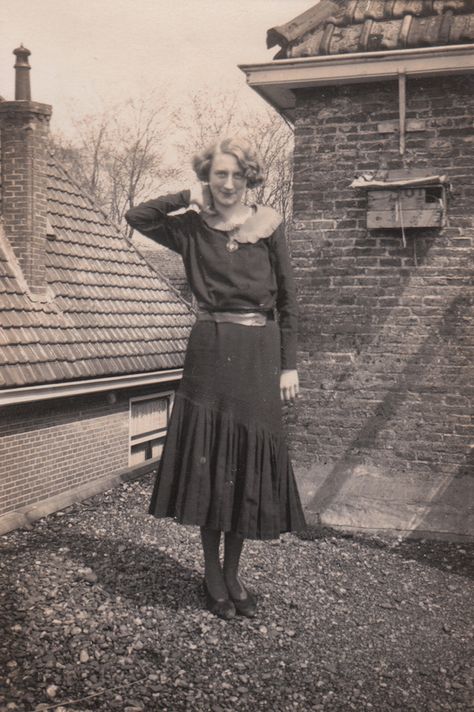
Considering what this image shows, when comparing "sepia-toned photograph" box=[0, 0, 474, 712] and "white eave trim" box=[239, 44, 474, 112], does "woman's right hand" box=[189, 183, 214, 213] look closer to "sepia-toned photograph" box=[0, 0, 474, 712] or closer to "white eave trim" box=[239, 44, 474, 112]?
"sepia-toned photograph" box=[0, 0, 474, 712]

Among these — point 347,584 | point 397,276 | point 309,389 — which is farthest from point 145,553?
point 397,276

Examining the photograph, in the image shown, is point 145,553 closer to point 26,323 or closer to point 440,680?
point 440,680

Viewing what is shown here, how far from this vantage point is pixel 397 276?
5910 millimetres

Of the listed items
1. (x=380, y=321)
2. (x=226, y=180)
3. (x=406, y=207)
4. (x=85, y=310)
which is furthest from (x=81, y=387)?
(x=226, y=180)

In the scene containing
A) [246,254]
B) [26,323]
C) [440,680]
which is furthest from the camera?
[26,323]

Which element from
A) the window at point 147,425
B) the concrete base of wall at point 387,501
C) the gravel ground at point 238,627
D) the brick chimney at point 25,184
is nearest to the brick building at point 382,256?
the concrete base of wall at point 387,501

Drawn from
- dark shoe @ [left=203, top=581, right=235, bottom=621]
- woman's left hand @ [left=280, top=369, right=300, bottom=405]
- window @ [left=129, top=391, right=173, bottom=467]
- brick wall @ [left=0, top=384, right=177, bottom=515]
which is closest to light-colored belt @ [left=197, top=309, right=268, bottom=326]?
woman's left hand @ [left=280, top=369, right=300, bottom=405]

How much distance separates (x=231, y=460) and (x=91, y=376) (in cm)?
438

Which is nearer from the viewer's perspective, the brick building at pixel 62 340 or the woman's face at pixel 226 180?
the woman's face at pixel 226 180

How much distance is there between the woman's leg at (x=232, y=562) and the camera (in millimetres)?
4012

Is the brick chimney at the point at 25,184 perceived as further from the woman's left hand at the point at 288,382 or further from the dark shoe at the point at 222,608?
the dark shoe at the point at 222,608

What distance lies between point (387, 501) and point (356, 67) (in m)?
3.59

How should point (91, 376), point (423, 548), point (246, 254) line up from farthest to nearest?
point (91, 376), point (423, 548), point (246, 254)

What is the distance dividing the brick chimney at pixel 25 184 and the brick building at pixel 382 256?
2973 millimetres
